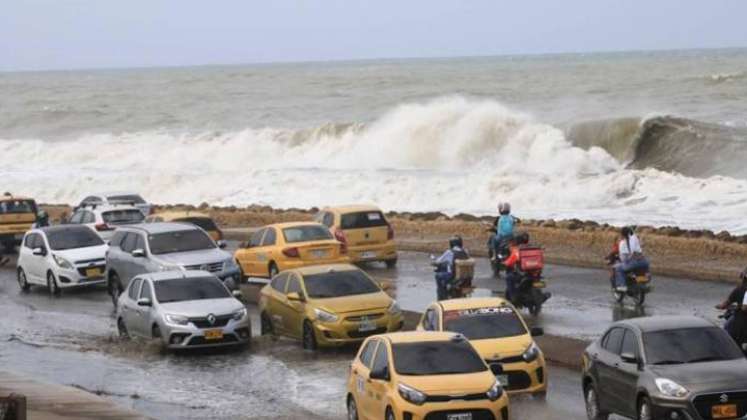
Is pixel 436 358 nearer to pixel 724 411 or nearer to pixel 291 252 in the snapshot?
pixel 724 411

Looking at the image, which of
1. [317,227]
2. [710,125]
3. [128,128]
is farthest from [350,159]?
[317,227]

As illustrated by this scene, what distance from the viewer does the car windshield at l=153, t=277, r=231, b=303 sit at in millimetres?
24219

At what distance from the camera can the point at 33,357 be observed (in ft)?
77.5

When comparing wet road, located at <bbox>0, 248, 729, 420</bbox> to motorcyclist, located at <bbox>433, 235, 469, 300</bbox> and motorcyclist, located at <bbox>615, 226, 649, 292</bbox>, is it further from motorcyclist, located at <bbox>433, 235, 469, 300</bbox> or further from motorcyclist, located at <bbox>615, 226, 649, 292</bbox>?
motorcyclist, located at <bbox>433, 235, 469, 300</bbox>

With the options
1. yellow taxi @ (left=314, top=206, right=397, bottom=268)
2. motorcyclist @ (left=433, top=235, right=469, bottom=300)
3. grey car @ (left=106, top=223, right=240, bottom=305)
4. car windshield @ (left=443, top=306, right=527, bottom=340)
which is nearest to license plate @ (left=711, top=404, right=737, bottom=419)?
car windshield @ (left=443, top=306, right=527, bottom=340)

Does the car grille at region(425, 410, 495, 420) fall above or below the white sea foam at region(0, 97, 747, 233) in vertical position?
above

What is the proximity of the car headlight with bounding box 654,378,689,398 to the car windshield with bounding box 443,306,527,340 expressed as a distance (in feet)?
12.8

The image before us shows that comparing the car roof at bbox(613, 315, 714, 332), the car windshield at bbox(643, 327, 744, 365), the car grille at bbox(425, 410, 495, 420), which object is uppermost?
the car roof at bbox(613, 315, 714, 332)

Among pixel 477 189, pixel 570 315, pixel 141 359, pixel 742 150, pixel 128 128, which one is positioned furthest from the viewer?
pixel 128 128

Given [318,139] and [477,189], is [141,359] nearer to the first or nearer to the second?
[477,189]

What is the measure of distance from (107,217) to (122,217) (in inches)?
17.2

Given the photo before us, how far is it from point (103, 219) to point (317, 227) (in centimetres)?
842

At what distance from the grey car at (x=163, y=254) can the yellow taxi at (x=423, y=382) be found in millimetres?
A: 12445

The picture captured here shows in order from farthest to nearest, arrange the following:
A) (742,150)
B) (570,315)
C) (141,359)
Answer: (742,150) → (570,315) → (141,359)
